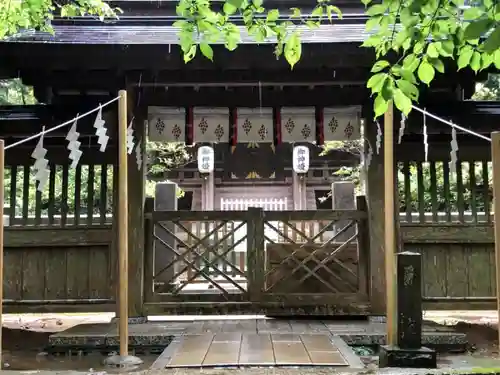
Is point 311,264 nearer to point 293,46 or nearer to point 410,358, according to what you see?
point 410,358

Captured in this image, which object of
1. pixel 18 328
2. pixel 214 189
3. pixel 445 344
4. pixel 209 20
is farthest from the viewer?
pixel 214 189

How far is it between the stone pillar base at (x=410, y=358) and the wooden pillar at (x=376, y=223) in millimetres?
3781

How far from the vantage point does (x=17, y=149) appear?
775 cm

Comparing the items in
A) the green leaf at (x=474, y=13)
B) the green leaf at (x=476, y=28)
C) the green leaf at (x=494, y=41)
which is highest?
the green leaf at (x=474, y=13)

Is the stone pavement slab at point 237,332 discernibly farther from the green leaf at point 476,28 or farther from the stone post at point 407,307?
the green leaf at point 476,28

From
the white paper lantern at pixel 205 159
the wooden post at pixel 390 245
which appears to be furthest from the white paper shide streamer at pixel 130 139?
the wooden post at pixel 390 245

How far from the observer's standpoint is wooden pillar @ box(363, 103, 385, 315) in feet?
24.0

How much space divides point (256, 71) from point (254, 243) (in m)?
2.50

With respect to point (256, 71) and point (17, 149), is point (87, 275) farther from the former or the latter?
point (256, 71)

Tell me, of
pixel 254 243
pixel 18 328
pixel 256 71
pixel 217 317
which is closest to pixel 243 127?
pixel 256 71

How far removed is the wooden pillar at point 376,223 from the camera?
7320 mm

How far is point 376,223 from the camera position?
24.2 ft

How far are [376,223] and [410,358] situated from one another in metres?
3.96

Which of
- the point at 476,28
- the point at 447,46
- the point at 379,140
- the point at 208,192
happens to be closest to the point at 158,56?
the point at 379,140
